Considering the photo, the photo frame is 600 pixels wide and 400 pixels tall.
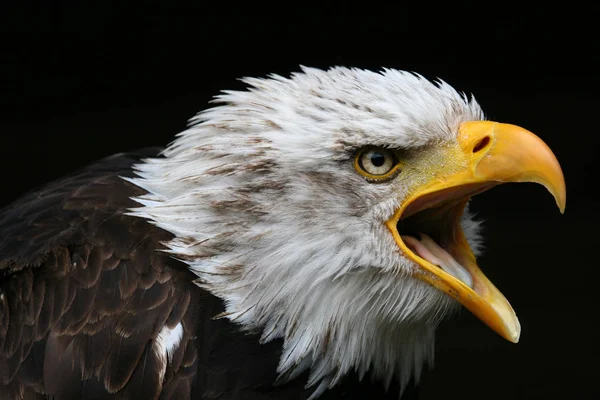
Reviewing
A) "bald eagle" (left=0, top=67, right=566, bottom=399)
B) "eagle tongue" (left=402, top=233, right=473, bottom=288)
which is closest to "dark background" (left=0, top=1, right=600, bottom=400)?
"bald eagle" (left=0, top=67, right=566, bottom=399)

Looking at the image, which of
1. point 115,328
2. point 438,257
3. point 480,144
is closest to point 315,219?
point 438,257

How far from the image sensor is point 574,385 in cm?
660

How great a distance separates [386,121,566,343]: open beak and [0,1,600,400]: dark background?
2915 millimetres

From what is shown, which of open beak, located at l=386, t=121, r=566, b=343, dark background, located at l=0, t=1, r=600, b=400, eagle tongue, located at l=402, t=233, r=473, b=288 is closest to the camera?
open beak, located at l=386, t=121, r=566, b=343

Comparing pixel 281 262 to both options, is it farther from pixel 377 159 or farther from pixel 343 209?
pixel 377 159

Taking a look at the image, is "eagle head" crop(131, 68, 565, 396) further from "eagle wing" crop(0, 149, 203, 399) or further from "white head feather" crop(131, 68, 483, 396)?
"eagle wing" crop(0, 149, 203, 399)

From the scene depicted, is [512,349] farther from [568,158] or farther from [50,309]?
[50,309]

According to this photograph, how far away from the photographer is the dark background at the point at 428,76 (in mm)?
6109

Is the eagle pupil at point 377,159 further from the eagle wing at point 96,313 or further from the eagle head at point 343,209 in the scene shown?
the eagle wing at point 96,313

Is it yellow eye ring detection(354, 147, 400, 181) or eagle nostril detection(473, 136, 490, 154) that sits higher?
eagle nostril detection(473, 136, 490, 154)

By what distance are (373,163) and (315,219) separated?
0.24 metres

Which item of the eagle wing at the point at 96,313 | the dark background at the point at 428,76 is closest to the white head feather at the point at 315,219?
the eagle wing at the point at 96,313

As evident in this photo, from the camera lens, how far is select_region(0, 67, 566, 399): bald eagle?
327cm

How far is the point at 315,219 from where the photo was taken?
3.27 m
